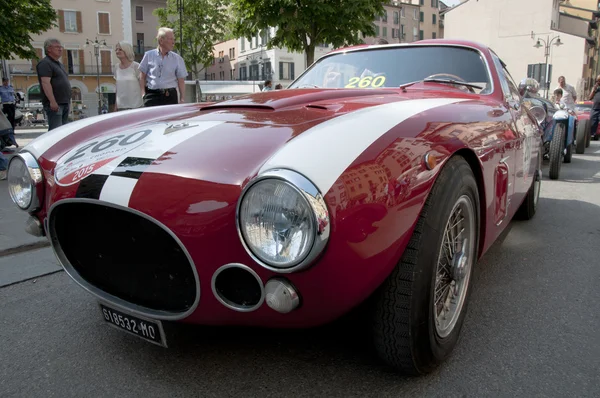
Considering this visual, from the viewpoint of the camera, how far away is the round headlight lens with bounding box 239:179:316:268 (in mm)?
1349

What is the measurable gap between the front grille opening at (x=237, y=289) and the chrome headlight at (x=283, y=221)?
12 centimetres

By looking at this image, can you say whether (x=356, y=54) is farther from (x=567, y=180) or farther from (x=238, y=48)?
(x=238, y=48)

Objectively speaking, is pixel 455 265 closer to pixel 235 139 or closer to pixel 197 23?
pixel 235 139

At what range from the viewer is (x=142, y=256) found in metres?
1.66

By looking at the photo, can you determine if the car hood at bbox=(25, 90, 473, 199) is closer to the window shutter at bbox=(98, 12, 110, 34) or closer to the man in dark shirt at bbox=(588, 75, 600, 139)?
the man in dark shirt at bbox=(588, 75, 600, 139)

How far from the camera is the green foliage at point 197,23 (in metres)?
39.1

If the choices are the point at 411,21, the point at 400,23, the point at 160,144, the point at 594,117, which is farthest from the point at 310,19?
the point at 411,21

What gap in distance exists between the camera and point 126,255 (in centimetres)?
171

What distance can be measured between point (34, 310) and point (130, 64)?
368cm

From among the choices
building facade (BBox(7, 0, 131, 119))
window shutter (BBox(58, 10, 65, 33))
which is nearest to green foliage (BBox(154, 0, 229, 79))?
building facade (BBox(7, 0, 131, 119))

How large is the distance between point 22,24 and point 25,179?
18075 millimetres

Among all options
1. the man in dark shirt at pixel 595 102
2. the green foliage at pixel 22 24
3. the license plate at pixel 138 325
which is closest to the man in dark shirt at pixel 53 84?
the license plate at pixel 138 325

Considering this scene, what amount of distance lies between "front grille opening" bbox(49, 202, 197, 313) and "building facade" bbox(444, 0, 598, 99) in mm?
44401

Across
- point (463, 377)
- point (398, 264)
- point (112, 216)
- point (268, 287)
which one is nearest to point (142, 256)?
point (112, 216)
